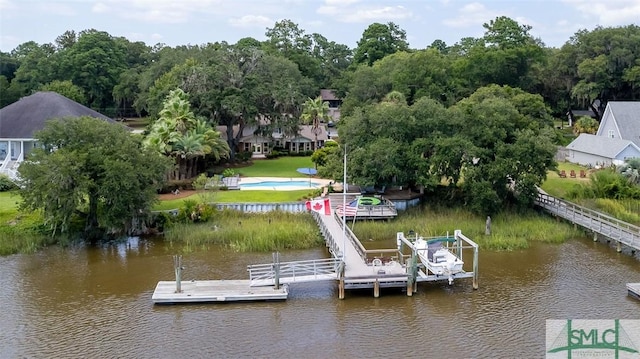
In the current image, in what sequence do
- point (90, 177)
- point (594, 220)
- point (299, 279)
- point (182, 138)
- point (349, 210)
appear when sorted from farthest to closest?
1. point (182, 138)
2. point (349, 210)
3. point (594, 220)
4. point (90, 177)
5. point (299, 279)

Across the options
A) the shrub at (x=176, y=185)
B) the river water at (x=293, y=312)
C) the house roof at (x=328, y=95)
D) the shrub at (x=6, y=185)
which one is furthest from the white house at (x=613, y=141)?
the shrub at (x=6, y=185)

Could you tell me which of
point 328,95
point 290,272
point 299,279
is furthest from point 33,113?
point 328,95

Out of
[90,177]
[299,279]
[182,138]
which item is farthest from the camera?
[182,138]

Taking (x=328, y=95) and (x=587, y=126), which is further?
(x=328, y=95)

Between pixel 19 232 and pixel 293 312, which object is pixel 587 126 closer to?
pixel 293 312

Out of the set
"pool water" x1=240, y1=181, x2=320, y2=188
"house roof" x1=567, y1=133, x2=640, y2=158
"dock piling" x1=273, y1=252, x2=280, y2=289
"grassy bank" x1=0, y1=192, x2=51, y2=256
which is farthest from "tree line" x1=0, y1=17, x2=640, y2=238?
"dock piling" x1=273, y1=252, x2=280, y2=289

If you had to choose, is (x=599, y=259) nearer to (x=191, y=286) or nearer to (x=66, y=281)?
(x=191, y=286)

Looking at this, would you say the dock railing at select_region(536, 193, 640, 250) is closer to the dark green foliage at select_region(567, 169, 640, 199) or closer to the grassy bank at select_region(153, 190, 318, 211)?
the dark green foliage at select_region(567, 169, 640, 199)

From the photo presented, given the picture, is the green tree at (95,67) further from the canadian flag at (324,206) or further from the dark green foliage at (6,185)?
the canadian flag at (324,206)
